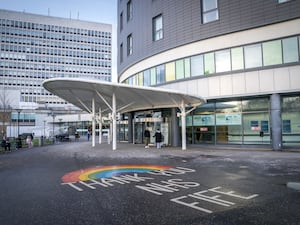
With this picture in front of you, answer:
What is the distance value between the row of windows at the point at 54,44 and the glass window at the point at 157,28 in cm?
9336

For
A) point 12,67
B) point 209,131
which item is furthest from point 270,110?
point 12,67

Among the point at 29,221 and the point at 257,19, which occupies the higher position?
the point at 257,19

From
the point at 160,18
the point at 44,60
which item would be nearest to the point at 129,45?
the point at 160,18

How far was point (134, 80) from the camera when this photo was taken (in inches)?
1080

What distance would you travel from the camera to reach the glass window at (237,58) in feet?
58.7

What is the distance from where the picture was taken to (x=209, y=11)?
766 inches

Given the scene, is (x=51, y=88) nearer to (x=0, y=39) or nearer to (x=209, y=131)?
(x=209, y=131)

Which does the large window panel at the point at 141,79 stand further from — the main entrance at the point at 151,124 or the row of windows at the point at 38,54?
the row of windows at the point at 38,54

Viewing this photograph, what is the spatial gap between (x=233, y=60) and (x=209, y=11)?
16.6 ft

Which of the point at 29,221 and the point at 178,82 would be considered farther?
the point at 178,82

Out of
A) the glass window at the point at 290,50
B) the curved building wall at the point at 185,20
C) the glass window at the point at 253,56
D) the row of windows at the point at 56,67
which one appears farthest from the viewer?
the row of windows at the point at 56,67

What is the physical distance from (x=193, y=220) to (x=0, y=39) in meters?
117

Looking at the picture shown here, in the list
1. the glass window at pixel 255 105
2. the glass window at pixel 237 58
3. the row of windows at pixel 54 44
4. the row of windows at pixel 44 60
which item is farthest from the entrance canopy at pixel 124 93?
the row of windows at pixel 54 44

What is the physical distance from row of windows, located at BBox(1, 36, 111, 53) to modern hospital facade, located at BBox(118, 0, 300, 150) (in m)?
92.7
